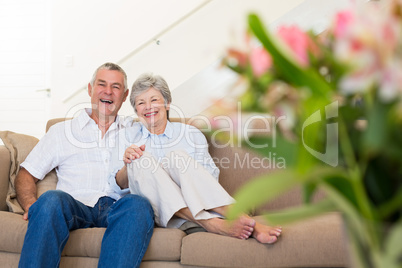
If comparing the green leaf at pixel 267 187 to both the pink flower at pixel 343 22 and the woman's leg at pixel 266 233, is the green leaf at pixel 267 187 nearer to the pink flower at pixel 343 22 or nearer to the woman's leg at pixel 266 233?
the pink flower at pixel 343 22

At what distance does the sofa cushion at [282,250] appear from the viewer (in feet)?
5.94

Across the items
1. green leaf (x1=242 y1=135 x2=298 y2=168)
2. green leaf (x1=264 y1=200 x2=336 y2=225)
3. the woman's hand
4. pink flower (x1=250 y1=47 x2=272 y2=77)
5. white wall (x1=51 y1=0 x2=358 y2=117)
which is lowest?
the woman's hand

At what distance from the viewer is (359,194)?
1.64ft

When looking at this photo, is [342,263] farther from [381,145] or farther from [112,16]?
[112,16]

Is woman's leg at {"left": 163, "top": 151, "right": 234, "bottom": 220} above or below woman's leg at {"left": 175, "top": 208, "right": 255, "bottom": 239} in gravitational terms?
above

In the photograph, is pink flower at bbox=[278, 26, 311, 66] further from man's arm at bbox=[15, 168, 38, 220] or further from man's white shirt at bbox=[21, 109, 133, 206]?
man's arm at bbox=[15, 168, 38, 220]

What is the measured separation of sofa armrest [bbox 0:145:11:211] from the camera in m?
2.40

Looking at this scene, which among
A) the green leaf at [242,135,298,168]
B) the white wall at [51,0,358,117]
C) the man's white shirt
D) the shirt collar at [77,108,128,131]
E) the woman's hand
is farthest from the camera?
the white wall at [51,0,358,117]

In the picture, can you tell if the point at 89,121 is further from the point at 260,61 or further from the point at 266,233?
the point at 260,61

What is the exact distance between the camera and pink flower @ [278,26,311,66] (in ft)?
1.55

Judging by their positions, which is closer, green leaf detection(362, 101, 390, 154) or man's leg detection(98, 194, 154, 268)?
green leaf detection(362, 101, 390, 154)

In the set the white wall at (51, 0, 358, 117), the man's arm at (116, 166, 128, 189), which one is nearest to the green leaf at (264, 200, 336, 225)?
the man's arm at (116, 166, 128, 189)

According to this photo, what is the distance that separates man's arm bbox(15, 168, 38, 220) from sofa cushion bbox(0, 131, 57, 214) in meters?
0.03

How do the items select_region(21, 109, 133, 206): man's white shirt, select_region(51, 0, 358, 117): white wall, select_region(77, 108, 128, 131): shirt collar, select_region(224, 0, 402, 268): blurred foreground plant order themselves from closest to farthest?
select_region(224, 0, 402, 268): blurred foreground plant, select_region(21, 109, 133, 206): man's white shirt, select_region(77, 108, 128, 131): shirt collar, select_region(51, 0, 358, 117): white wall
